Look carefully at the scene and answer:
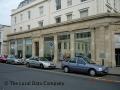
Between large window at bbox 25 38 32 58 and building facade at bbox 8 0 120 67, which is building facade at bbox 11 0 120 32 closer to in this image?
building facade at bbox 8 0 120 67

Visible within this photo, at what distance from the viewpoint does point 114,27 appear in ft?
92.9

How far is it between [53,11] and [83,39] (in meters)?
9.28

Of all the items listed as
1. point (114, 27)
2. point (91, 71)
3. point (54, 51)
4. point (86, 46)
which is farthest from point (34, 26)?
point (91, 71)

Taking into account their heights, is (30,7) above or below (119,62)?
above

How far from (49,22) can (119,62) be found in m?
15.2

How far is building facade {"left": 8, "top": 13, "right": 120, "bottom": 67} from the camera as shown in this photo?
28.3 m

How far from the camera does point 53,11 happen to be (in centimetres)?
3891

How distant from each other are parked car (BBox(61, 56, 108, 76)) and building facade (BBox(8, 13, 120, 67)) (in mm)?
6327

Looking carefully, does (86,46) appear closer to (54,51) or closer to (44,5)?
(54,51)

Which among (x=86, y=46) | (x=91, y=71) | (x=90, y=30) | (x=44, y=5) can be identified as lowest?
(x=91, y=71)

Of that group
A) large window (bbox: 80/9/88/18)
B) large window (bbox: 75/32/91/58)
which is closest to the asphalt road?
large window (bbox: 75/32/91/58)

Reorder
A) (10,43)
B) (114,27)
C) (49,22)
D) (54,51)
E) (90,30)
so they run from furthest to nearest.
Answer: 1. (10,43)
2. (49,22)
3. (54,51)
4. (90,30)
5. (114,27)

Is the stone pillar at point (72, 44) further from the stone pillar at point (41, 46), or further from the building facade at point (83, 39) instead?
the stone pillar at point (41, 46)

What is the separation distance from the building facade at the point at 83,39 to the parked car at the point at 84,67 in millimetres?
6327
